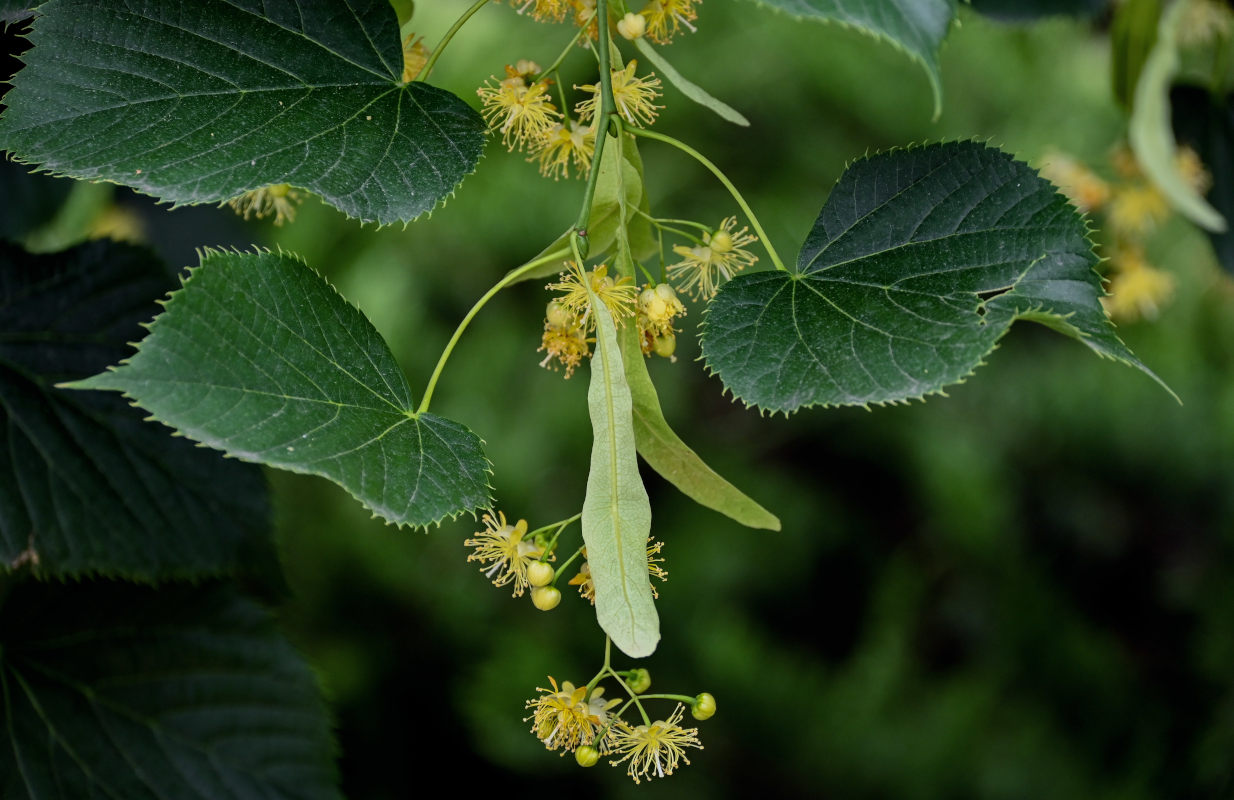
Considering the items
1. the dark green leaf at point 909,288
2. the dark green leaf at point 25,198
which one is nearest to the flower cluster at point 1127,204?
the dark green leaf at point 909,288

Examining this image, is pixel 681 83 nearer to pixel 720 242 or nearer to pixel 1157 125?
pixel 720 242

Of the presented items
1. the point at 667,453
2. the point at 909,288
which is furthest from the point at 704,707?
the point at 909,288

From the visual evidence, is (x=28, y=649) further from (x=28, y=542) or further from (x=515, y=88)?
(x=515, y=88)

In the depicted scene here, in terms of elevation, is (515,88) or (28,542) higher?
(515,88)

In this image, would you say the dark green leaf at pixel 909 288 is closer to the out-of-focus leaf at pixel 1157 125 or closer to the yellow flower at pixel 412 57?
the out-of-focus leaf at pixel 1157 125

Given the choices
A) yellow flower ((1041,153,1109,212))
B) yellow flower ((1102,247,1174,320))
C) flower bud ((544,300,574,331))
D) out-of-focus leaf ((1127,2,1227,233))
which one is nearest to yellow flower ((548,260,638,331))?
flower bud ((544,300,574,331))

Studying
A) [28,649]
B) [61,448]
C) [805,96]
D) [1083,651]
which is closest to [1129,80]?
[61,448]

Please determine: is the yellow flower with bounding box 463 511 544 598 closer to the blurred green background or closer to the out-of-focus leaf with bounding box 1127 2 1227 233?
the out-of-focus leaf with bounding box 1127 2 1227 233

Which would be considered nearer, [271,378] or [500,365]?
[271,378]
